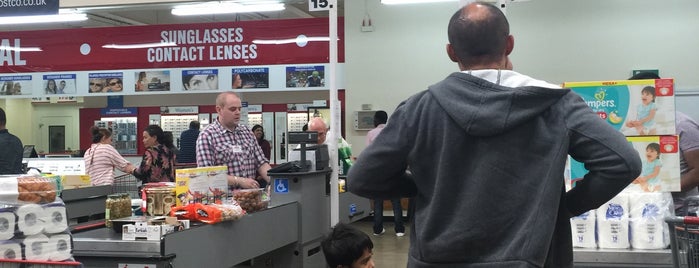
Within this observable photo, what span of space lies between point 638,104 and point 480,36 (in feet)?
5.56

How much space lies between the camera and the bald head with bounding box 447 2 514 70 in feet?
5.61

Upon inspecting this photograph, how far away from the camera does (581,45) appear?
387 inches

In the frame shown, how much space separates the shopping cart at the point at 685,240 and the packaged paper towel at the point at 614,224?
535 mm

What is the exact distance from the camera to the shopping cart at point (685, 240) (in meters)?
2.40

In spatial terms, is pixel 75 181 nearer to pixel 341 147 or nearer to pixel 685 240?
pixel 341 147

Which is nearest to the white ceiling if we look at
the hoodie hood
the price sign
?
the price sign

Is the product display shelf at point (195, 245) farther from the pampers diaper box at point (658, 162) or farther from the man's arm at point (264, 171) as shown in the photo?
the pampers diaper box at point (658, 162)

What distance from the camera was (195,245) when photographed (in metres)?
3.33

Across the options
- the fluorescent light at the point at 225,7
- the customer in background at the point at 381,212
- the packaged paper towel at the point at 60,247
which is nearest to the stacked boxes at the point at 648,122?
the packaged paper towel at the point at 60,247

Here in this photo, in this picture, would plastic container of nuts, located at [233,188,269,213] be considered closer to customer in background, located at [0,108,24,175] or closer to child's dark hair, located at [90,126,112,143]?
customer in background, located at [0,108,24,175]

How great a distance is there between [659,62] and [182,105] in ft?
26.9

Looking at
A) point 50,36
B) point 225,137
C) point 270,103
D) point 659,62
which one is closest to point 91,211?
point 225,137

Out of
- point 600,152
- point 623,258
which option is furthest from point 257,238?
point 600,152

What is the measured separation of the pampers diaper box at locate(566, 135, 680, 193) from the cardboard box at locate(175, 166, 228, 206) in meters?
1.98
